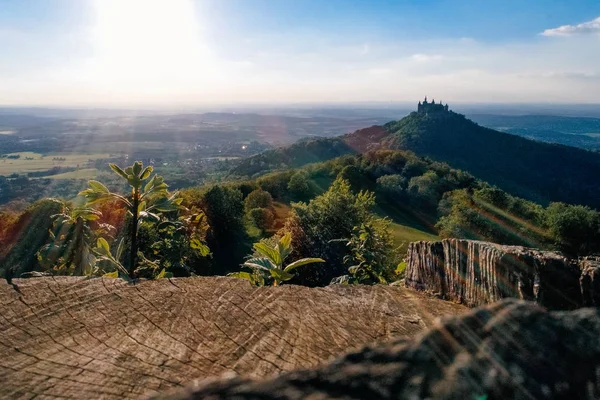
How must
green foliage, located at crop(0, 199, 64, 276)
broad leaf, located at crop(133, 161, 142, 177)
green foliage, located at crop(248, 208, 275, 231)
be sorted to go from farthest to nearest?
1. green foliage, located at crop(248, 208, 275, 231)
2. green foliage, located at crop(0, 199, 64, 276)
3. broad leaf, located at crop(133, 161, 142, 177)

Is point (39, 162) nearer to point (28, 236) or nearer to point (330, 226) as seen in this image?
point (28, 236)

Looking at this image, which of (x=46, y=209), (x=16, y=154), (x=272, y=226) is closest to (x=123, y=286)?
(x=46, y=209)

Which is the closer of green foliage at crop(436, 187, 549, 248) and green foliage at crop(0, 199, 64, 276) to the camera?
green foliage at crop(0, 199, 64, 276)

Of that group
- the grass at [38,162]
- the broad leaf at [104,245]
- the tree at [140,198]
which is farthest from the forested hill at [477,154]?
the broad leaf at [104,245]

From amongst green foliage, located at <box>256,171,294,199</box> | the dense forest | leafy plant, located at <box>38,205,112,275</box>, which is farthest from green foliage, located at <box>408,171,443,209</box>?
leafy plant, located at <box>38,205,112,275</box>

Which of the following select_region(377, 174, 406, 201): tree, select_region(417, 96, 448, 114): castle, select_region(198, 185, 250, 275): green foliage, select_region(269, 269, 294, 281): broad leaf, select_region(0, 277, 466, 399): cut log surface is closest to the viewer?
select_region(0, 277, 466, 399): cut log surface

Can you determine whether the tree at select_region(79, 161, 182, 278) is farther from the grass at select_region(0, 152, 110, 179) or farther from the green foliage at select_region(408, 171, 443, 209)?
the grass at select_region(0, 152, 110, 179)

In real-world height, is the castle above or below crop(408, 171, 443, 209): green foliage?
above

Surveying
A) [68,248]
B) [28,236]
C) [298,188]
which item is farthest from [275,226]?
[68,248]

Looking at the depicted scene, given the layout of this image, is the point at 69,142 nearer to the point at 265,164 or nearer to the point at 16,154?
the point at 16,154
